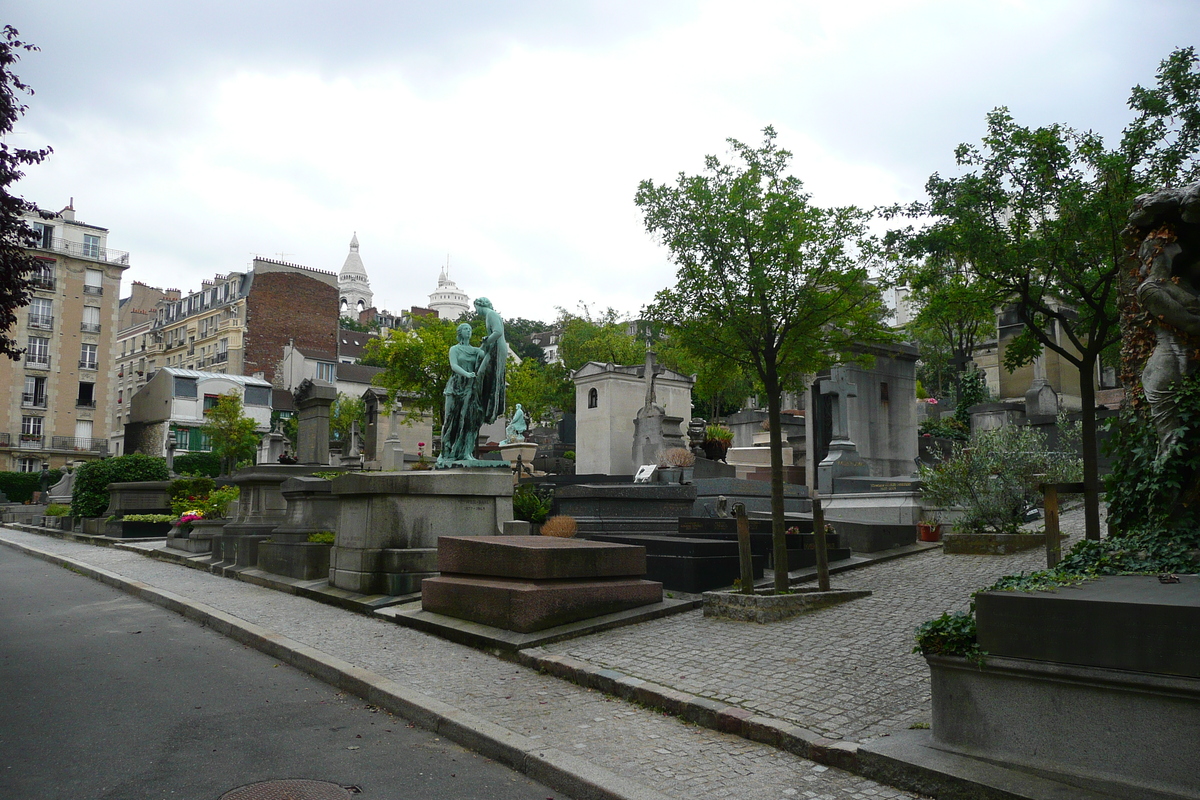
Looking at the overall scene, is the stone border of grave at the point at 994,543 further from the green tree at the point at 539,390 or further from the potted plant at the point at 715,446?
the green tree at the point at 539,390

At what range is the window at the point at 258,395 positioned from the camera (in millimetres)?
65375

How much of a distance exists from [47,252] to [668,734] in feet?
237

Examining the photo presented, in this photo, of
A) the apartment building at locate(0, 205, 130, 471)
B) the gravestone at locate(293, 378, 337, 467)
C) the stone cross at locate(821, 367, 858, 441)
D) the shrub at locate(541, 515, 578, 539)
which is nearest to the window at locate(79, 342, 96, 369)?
the apartment building at locate(0, 205, 130, 471)

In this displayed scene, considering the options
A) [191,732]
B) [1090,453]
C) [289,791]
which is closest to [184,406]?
[191,732]

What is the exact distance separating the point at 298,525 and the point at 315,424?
788 centimetres

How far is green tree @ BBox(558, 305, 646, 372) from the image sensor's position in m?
50.5

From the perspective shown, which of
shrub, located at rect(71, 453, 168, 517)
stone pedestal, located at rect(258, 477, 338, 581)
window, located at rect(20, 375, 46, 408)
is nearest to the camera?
stone pedestal, located at rect(258, 477, 338, 581)

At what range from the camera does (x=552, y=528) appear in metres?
12.6

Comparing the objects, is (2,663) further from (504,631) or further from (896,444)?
(896,444)

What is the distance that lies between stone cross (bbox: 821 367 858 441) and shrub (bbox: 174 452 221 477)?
150 feet

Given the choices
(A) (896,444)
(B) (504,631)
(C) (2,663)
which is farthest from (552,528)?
(A) (896,444)

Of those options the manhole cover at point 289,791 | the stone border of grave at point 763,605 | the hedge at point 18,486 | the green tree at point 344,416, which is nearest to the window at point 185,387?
the green tree at point 344,416

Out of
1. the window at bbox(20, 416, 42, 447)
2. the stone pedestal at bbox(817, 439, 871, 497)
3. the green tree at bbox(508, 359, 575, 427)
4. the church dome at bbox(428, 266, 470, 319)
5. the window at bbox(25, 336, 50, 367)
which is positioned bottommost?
the stone pedestal at bbox(817, 439, 871, 497)

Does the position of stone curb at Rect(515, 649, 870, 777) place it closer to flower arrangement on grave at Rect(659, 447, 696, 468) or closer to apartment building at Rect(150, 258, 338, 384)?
flower arrangement on grave at Rect(659, 447, 696, 468)
